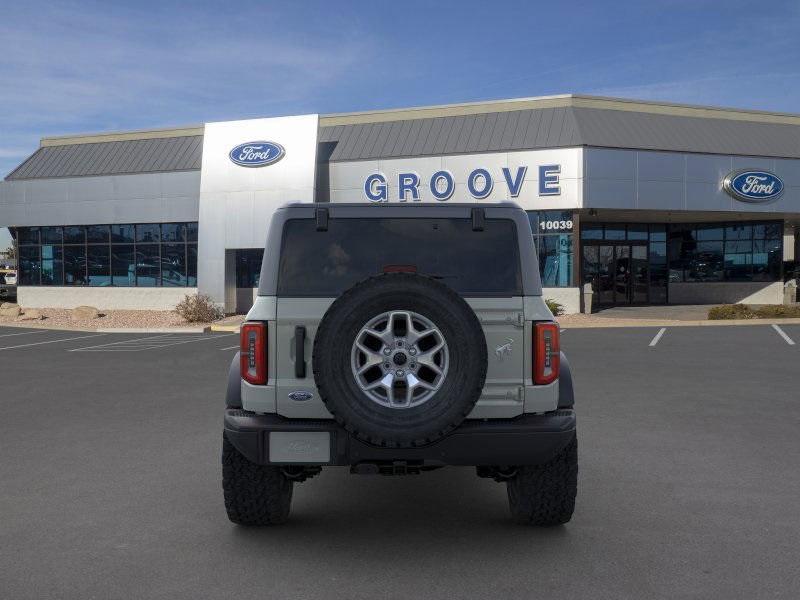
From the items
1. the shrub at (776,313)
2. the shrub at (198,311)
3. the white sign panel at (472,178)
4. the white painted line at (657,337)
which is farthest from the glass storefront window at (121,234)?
the shrub at (776,313)

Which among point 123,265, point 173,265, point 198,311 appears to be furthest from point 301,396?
point 123,265

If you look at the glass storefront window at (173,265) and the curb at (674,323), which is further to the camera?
the glass storefront window at (173,265)

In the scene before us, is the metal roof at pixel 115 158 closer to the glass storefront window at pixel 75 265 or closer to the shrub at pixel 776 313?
the glass storefront window at pixel 75 265

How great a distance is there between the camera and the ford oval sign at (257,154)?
1064 inches

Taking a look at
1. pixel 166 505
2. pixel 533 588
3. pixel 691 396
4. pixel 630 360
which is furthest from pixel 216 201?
pixel 533 588

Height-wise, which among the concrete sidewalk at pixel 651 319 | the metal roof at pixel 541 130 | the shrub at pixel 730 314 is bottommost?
the concrete sidewalk at pixel 651 319

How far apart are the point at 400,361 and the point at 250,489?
1379 mm

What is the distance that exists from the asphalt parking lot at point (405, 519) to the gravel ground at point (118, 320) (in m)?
15.8

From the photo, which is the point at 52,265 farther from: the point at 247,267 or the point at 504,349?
the point at 504,349

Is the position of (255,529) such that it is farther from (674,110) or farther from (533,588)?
(674,110)

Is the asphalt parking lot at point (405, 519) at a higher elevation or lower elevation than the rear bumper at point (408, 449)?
lower

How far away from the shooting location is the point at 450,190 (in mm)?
26000

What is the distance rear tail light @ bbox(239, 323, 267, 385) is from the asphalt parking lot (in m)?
1.02

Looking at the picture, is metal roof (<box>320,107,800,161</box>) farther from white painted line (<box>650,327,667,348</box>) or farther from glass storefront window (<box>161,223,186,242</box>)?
white painted line (<box>650,327,667,348</box>)
